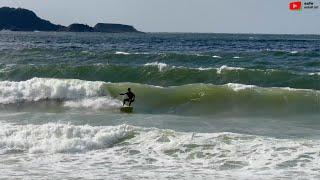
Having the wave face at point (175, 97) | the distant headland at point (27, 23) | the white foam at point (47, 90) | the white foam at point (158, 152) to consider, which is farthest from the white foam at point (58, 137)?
the distant headland at point (27, 23)

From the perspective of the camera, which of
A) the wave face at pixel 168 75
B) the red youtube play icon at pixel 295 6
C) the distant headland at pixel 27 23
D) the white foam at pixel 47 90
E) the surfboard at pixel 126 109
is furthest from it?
the distant headland at pixel 27 23

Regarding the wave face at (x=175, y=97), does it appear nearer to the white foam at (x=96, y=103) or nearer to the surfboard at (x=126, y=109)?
the white foam at (x=96, y=103)

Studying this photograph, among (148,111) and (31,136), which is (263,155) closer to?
(31,136)

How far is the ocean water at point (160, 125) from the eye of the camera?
10898 millimetres

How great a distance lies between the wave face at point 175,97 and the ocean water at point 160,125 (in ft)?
0.13

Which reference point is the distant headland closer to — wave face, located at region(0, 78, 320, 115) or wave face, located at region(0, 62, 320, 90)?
wave face, located at region(0, 62, 320, 90)

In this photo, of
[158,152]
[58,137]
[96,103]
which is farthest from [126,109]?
[158,152]

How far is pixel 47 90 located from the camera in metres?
22.9

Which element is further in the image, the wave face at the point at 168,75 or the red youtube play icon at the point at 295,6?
the red youtube play icon at the point at 295,6

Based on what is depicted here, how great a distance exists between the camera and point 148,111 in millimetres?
19750

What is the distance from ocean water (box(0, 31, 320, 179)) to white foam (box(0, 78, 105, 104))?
0.14 feet

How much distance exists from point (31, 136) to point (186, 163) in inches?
178

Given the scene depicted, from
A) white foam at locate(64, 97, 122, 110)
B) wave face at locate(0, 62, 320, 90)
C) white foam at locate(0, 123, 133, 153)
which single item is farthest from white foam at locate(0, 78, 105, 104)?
white foam at locate(0, 123, 133, 153)

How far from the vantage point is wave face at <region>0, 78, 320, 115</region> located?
64.6 ft
